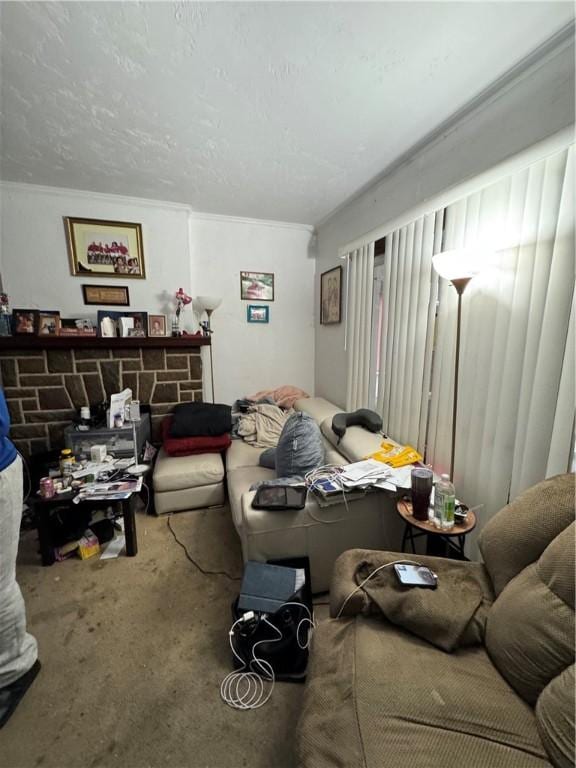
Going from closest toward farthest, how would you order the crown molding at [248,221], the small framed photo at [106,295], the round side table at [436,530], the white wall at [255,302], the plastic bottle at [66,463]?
the round side table at [436,530] < the plastic bottle at [66,463] < the small framed photo at [106,295] < the crown molding at [248,221] < the white wall at [255,302]

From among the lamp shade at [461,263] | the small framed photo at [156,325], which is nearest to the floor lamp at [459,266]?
the lamp shade at [461,263]

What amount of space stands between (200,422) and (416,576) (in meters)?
2.02

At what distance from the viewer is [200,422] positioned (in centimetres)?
267

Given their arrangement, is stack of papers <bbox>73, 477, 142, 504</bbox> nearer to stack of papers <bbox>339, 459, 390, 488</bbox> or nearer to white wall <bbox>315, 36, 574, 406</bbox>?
stack of papers <bbox>339, 459, 390, 488</bbox>

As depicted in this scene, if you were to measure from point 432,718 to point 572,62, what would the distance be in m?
2.22

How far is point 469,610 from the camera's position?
3.28 feet

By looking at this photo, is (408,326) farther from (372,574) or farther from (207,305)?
(207,305)

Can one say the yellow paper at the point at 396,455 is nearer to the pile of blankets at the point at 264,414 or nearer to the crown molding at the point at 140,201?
the pile of blankets at the point at 264,414

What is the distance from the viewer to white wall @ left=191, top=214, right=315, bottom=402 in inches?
125

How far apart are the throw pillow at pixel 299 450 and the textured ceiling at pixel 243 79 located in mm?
1664

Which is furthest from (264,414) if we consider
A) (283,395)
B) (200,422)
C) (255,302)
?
(255,302)

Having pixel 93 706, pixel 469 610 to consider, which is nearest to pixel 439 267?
pixel 469 610

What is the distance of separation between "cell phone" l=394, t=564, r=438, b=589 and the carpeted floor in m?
0.65

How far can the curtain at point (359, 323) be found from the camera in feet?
7.99
